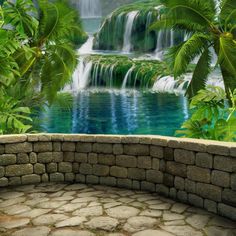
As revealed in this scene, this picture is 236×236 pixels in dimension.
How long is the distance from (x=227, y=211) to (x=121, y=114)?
20971 mm

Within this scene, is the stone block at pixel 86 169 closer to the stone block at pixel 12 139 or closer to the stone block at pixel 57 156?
the stone block at pixel 57 156

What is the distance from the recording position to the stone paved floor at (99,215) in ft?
16.2

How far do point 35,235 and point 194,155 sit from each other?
7.87 feet

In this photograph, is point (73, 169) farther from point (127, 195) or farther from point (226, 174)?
point (226, 174)

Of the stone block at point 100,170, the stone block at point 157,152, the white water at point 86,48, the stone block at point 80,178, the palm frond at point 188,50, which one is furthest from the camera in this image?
the white water at point 86,48

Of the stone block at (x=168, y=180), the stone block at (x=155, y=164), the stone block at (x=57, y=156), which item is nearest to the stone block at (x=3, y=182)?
the stone block at (x=57, y=156)

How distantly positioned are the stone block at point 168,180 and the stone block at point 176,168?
7 cm

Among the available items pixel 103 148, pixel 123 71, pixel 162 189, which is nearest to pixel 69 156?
pixel 103 148

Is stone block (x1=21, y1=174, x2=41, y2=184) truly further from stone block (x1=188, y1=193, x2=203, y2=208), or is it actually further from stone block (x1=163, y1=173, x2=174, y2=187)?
stone block (x1=188, y1=193, x2=203, y2=208)

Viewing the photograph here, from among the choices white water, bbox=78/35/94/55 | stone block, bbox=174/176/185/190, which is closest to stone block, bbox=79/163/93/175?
stone block, bbox=174/176/185/190

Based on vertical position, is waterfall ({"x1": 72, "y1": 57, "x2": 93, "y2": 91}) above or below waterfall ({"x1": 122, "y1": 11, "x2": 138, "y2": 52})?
below

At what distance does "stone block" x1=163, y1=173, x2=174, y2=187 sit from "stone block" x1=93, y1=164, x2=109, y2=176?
105 centimetres

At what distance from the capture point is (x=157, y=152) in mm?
6250

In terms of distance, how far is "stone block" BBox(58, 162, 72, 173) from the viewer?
7.04 meters
